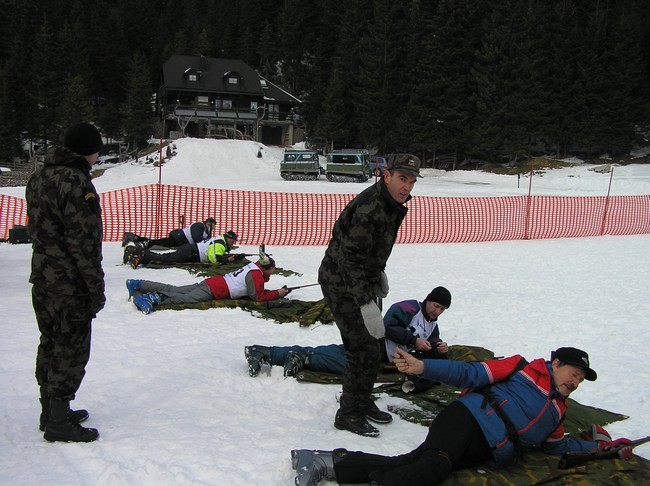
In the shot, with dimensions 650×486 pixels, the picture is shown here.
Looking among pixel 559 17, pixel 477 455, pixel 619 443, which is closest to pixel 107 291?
pixel 477 455

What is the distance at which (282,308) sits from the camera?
23.9ft

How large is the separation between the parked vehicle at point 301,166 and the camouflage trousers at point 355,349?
29513 millimetres

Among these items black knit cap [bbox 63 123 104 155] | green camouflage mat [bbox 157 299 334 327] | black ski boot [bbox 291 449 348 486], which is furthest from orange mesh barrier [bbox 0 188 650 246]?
black ski boot [bbox 291 449 348 486]

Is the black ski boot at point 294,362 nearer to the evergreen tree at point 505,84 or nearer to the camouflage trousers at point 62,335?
the camouflage trousers at point 62,335

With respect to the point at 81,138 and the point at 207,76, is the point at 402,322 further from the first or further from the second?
the point at 207,76

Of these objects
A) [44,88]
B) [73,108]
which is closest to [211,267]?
[73,108]

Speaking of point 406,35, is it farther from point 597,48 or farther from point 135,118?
point 135,118

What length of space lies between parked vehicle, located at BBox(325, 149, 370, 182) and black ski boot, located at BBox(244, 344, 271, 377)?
27248mm

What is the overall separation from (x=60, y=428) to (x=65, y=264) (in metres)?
1.01

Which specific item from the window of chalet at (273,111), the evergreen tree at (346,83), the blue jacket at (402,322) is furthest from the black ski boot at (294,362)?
the window of chalet at (273,111)

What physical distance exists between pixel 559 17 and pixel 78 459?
170ft

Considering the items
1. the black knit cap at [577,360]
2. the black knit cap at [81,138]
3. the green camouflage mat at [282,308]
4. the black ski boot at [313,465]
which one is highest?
the black knit cap at [81,138]

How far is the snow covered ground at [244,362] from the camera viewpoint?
3348 millimetres

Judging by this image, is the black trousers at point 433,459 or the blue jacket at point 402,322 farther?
the blue jacket at point 402,322
